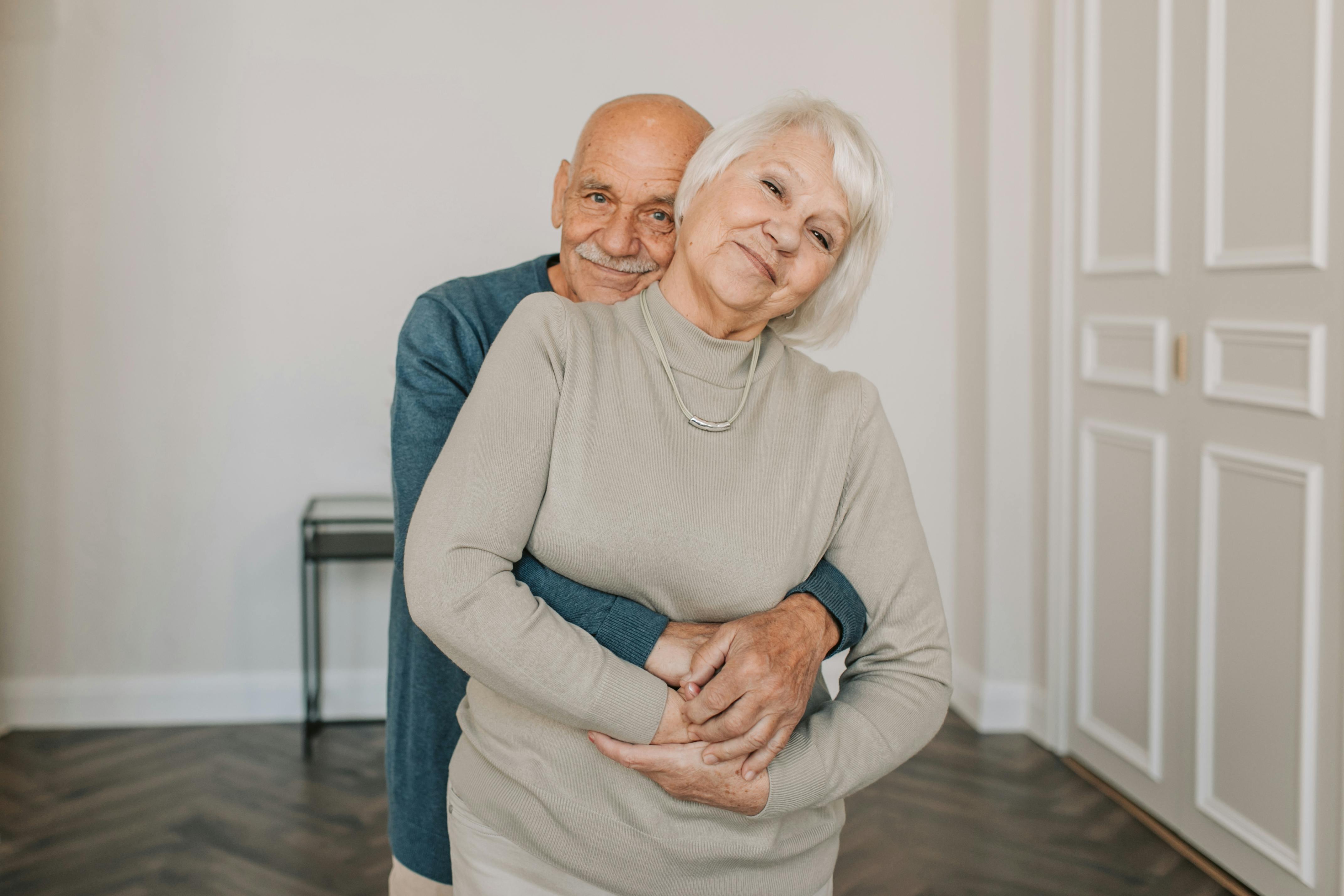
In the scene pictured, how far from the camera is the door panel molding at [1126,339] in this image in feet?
9.70

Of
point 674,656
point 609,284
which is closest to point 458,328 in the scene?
point 609,284

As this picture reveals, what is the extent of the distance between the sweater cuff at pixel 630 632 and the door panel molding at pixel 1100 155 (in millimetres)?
2359

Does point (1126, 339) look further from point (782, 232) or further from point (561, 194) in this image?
point (782, 232)

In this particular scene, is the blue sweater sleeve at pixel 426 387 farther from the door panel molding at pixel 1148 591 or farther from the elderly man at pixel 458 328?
the door panel molding at pixel 1148 591

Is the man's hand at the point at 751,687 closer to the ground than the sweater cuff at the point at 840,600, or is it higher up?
closer to the ground

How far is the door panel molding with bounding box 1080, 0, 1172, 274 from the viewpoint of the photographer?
114 inches

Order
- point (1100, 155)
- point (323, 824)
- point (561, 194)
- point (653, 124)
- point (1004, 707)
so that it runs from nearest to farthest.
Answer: point (653, 124) < point (561, 194) < point (323, 824) < point (1100, 155) < point (1004, 707)

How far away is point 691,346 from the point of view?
48.6 inches

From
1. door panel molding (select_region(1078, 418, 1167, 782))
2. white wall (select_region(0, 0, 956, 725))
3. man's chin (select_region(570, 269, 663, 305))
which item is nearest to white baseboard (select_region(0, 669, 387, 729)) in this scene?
white wall (select_region(0, 0, 956, 725))

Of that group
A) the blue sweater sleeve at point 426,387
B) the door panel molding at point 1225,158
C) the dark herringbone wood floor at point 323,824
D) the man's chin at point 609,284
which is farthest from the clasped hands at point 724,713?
the door panel molding at point 1225,158

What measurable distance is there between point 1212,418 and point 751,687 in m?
2.14

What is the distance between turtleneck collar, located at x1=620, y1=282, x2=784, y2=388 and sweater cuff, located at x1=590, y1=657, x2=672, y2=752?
35 centimetres

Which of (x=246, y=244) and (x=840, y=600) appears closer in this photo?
(x=840, y=600)

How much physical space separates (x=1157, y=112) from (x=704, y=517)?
7.97 ft
